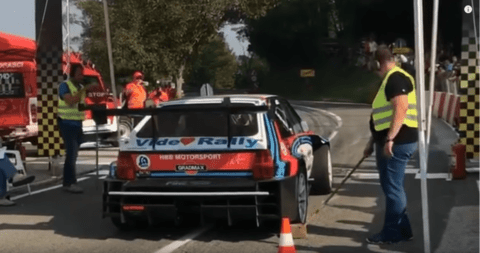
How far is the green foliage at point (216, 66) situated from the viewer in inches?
1059

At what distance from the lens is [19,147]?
13.8 m

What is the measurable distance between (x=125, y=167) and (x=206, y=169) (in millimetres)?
809

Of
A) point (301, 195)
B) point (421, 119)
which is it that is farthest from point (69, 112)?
point (421, 119)

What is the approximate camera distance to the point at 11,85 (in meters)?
19.4

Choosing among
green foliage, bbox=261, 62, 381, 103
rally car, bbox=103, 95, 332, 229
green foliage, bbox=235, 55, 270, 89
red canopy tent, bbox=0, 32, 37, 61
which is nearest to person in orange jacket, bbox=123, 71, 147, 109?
red canopy tent, bbox=0, 32, 37, 61

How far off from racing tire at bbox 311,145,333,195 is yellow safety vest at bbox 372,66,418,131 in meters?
2.98

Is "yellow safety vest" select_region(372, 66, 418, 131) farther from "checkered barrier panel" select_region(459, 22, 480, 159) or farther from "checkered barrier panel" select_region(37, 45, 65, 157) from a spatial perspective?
"checkered barrier panel" select_region(37, 45, 65, 157)

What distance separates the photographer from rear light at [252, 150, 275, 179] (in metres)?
7.86

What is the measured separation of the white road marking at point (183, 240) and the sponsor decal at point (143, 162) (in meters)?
0.78

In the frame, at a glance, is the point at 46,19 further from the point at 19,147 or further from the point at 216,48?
the point at 216,48

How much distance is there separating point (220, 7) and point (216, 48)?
516 centimetres

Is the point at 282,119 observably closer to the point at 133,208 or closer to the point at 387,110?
the point at 387,110

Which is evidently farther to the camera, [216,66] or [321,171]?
[216,66]

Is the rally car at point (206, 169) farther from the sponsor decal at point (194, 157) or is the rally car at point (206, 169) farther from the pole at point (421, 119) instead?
the pole at point (421, 119)
